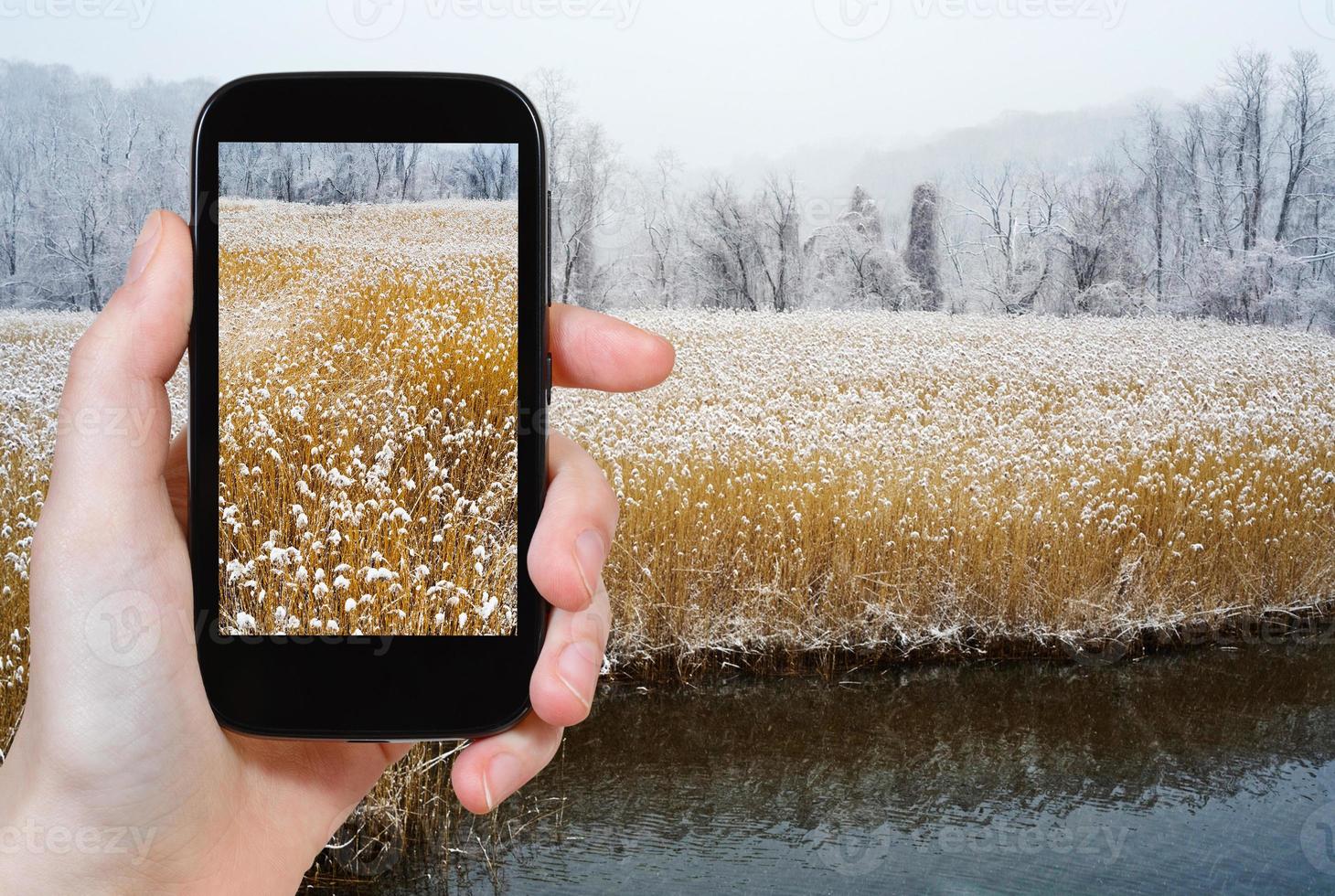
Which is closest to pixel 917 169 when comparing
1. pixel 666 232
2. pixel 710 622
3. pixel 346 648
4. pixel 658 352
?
pixel 666 232

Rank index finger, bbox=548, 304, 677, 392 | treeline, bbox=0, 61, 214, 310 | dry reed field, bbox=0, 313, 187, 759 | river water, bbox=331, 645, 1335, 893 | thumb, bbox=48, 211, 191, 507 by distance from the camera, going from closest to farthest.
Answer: thumb, bbox=48, 211, 191, 507 → index finger, bbox=548, 304, 677, 392 → river water, bbox=331, 645, 1335, 893 → dry reed field, bbox=0, 313, 187, 759 → treeline, bbox=0, 61, 214, 310

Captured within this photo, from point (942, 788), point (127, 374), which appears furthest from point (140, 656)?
point (942, 788)

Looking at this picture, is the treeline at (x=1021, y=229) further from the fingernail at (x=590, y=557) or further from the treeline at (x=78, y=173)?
the fingernail at (x=590, y=557)

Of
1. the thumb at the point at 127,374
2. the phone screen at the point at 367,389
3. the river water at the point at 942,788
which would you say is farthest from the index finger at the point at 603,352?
the river water at the point at 942,788

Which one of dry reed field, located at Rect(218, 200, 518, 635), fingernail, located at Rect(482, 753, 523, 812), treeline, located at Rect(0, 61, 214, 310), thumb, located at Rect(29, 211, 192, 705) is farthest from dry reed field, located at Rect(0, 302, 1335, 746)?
fingernail, located at Rect(482, 753, 523, 812)

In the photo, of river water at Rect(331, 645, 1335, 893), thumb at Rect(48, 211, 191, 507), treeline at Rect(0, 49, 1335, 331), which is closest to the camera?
thumb at Rect(48, 211, 191, 507)

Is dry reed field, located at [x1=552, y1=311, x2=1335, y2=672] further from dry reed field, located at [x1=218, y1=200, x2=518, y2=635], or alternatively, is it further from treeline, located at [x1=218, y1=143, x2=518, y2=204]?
treeline, located at [x1=218, y1=143, x2=518, y2=204]

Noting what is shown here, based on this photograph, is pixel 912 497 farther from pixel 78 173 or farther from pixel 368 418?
pixel 78 173

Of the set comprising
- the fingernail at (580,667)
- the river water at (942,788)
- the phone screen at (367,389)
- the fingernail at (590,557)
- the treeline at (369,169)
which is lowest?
the river water at (942,788)
